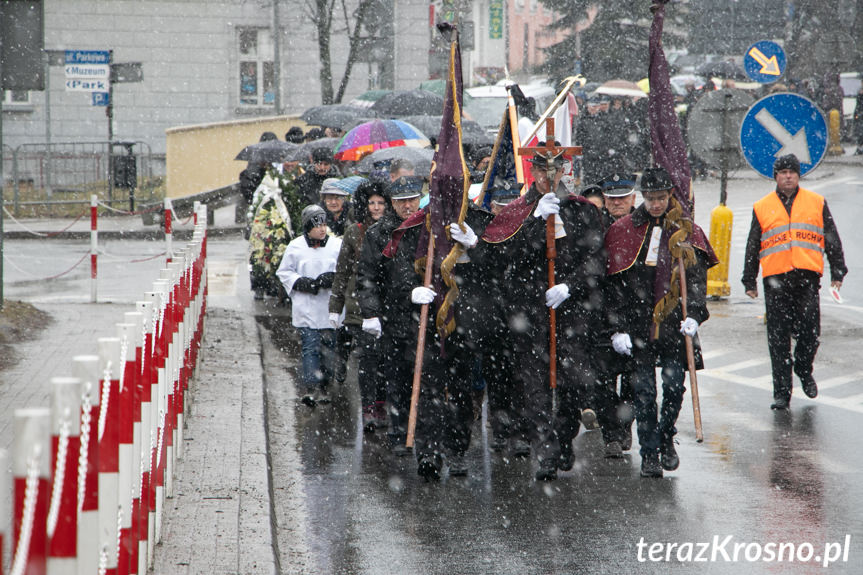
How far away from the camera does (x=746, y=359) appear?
11.6m

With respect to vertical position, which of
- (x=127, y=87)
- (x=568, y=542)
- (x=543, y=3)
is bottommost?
(x=568, y=542)

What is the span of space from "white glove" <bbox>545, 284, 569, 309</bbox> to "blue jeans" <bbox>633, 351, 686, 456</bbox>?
65 cm

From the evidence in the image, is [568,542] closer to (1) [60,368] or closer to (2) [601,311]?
(2) [601,311]

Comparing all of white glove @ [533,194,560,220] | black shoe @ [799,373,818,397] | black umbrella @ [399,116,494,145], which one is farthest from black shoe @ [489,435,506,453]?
black umbrella @ [399,116,494,145]

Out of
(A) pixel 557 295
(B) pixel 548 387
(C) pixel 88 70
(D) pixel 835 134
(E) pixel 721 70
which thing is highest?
(E) pixel 721 70

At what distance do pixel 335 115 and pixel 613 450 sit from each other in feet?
47.4

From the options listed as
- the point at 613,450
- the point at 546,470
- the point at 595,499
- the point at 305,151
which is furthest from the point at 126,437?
the point at 305,151

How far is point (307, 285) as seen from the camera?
9727mm

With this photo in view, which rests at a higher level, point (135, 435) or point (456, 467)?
point (135, 435)

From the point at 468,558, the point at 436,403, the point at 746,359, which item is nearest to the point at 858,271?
the point at 746,359

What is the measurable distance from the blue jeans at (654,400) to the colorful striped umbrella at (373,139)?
310 inches

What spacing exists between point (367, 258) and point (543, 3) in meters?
38.8

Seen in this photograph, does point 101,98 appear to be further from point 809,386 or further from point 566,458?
point 566,458

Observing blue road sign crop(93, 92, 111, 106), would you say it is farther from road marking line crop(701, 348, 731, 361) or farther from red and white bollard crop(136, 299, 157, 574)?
red and white bollard crop(136, 299, 157, 574)
